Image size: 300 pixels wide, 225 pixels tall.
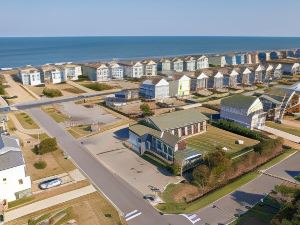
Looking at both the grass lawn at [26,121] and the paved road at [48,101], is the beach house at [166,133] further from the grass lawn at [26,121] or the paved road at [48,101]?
the paved road at [48,101]

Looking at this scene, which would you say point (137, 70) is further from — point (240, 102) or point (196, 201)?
point (196, 201)

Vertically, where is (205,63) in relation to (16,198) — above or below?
above

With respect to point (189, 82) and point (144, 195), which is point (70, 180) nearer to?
point (144, 195)

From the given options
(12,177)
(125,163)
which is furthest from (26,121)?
(12,177)

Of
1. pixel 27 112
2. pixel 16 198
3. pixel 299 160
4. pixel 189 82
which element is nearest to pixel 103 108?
pixel 27 112

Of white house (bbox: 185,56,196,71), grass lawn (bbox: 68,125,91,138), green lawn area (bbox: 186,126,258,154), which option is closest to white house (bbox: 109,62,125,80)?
white house (bbox: 185,56,196,71)

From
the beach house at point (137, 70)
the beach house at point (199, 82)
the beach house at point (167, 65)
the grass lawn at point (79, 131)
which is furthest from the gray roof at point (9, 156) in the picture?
the beach house at point (167, 65)

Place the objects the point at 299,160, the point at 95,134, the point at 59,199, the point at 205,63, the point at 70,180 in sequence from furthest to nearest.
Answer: the point at 205,63, the point at 95,134, the point at 299,160, the point at 70,180, the point at 59,199
